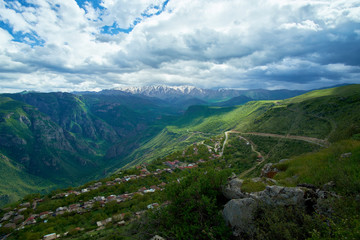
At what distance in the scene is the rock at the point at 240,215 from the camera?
818 cm

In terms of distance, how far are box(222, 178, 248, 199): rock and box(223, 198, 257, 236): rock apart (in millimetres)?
1284

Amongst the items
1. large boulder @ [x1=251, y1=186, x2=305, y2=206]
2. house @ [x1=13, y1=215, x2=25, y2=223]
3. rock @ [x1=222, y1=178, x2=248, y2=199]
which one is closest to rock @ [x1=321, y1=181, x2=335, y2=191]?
large boulder @ [x1=251, y1=186, x2=305, y2=206]

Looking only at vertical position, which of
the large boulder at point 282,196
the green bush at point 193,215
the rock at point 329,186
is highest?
the rock at point 329,186

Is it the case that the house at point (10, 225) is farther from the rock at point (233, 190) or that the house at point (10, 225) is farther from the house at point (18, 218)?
the rock at point (233, 190)

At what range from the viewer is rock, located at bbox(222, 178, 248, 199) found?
10.5 metres

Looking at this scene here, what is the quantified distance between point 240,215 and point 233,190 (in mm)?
2436

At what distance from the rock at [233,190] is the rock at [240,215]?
4.21 feet

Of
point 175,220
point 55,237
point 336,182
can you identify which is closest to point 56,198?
point 55,237

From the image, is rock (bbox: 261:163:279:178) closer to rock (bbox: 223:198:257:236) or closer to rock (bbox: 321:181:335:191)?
rock (bbox: 321:181:335:191)

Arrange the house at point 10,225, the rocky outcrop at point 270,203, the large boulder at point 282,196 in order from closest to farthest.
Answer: the rocky outcrop at point 270,203, the large boulder at point 282,196, the house at point 10,225

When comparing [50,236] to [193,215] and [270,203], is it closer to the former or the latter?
[193,215]

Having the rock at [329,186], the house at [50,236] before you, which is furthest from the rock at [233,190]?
the house at [50,236]

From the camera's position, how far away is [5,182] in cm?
18650

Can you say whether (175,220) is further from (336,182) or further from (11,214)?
(11,214)
